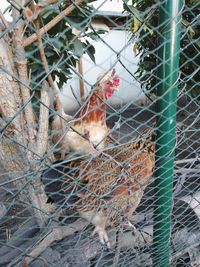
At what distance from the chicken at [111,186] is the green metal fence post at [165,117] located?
4.9 inches

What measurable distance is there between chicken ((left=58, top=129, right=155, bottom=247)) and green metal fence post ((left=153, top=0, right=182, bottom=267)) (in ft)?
0.41

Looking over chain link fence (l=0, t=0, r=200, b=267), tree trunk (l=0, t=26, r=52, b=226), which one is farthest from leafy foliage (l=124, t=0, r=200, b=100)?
tree trunk (l=0, t=26, r=52, b=226)

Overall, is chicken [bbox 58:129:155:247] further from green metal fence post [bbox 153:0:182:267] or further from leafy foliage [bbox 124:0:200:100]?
leafy foliage [bbox 124:0:200:100]

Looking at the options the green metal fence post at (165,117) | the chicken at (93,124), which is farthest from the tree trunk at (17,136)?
the green metal fence post at (165,117)

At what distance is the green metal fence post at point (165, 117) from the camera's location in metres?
0.78

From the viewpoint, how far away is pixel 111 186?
44.2 inches

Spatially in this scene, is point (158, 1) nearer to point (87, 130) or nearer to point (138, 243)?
point (87, 130)

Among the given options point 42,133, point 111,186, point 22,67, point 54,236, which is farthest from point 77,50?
point 54,236

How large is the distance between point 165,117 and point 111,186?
0.39 m

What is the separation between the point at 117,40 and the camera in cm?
352

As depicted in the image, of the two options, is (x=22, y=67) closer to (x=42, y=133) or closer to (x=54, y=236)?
(x=42, y=133)

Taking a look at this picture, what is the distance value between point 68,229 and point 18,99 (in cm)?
57

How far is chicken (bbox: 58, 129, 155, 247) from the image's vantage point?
3.56 ft

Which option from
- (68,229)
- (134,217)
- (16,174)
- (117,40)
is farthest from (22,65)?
(117,40)
